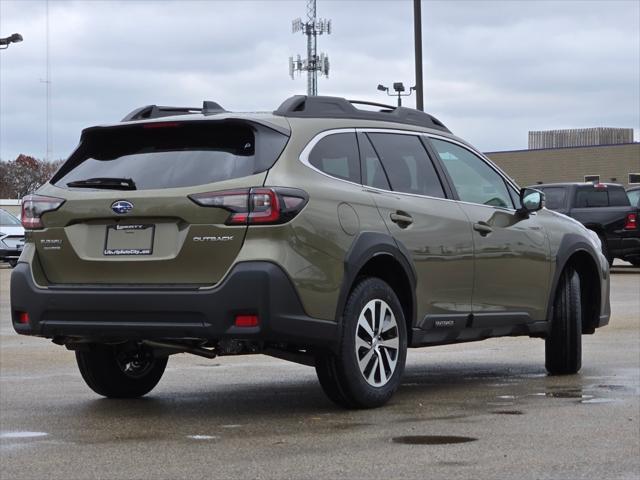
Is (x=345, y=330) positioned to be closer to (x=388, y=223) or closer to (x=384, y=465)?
(x=388, y=223)

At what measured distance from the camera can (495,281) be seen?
32.9ft

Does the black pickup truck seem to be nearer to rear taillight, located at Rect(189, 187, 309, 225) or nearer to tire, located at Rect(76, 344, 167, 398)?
tire, located at Rect(76, 344, 167, 398)

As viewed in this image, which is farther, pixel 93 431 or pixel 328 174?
pixel 328 174

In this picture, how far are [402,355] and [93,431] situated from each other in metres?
2.07

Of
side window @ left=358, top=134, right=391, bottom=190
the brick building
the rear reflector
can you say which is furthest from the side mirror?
the brick building

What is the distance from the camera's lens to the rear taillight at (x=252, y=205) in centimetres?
802

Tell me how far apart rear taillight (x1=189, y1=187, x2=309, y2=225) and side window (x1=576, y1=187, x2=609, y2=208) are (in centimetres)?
2179

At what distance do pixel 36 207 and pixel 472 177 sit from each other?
3.20 m

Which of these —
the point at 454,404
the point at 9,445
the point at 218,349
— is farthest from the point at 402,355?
the point at 9,445

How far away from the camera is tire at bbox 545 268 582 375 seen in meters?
10.7

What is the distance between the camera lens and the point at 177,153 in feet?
28.0

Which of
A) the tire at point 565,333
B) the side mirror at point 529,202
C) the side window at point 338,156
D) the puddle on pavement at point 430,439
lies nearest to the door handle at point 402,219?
the side window at point 338,156

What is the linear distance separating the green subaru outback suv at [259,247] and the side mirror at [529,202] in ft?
1.87

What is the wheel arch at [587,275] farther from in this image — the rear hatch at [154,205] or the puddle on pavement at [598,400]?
the rear hatch at [154,205]
